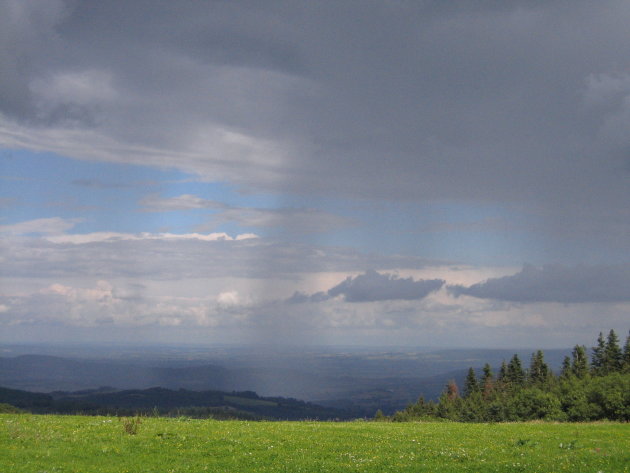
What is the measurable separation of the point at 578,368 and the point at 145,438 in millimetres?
99055

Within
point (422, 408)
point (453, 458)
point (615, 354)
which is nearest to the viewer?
point (453, 458)

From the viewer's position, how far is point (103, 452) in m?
19.6

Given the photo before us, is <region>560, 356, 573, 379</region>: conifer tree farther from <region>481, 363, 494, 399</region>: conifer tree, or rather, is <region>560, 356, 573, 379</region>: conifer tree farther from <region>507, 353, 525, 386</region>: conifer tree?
<region>481, 363, 494, 399</region>: conifer tree

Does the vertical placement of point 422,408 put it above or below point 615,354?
below

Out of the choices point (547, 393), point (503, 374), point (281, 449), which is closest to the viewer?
point (281, 449)

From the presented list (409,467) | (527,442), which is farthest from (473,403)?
(409,467)

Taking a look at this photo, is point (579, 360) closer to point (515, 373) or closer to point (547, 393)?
point (515, 373)

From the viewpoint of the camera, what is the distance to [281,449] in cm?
2103

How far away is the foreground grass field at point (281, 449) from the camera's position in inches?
704

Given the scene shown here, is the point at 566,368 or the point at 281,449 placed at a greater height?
the point at 281,449

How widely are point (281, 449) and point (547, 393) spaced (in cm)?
4981

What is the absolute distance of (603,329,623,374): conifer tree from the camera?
96431 millimetres

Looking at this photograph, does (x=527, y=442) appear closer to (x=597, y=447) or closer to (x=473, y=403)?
(x=597, y=447)

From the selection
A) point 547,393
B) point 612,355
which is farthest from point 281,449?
point 612,355
